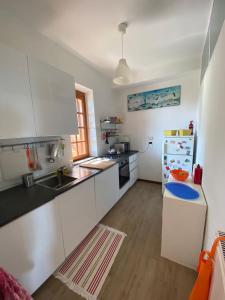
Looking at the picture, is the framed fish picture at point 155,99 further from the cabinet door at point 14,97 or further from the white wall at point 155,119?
the cabinet door at point 14,97

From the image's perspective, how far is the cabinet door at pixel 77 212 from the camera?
137 centimetres

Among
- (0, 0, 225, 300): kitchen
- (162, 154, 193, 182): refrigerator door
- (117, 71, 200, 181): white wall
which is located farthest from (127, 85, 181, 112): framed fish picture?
(162, 154, 193, 182): refrigerator door

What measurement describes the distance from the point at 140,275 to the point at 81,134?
7.49ft

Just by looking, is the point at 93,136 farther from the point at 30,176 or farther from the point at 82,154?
the point at 30,176

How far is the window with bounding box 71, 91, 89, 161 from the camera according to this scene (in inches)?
100

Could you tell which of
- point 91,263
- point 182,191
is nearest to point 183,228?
point 182,191

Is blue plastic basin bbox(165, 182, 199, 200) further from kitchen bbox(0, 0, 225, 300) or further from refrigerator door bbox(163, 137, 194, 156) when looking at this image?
refrigerator door bbox(163, 137, 194, 156)

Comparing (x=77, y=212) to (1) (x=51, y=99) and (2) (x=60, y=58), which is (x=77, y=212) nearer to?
(1) (x=51, y=99)

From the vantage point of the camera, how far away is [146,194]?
2.88 metres

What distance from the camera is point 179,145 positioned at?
8.34 ft

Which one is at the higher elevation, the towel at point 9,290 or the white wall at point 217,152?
the white wall at point 217,152

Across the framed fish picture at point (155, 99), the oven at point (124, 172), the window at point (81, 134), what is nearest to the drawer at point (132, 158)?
the oven at point (124, 172)

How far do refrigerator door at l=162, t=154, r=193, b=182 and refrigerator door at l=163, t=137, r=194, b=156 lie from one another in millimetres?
82

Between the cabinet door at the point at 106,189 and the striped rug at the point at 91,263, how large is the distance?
29 centimetres
